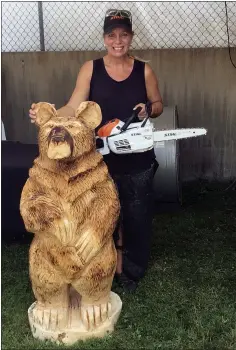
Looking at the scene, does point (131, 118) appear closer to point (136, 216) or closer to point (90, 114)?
point (90, 114)

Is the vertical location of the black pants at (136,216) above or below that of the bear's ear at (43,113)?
below

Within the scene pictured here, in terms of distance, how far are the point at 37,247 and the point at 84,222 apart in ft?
1.04

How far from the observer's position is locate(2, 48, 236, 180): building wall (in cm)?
561

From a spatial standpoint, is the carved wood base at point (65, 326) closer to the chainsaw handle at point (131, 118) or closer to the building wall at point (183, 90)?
the chainsaw handle at point (131, 118)

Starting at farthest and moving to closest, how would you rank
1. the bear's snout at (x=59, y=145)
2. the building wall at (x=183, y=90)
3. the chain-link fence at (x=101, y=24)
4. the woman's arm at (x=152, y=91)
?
1. the building wall at (x=183, y=90)
2. the chain-link fence at (x=101, y=24)
3. the woman's arm at (x=152, y=91)
4. the bear's snout at (x=59, y=145)

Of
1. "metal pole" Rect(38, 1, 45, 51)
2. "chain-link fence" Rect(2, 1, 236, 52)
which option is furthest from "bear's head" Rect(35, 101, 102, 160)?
"metal pole" Rect(38, 1, 45, 51)

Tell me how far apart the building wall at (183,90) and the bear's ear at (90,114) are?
3206mm

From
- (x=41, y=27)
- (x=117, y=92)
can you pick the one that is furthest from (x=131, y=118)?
(x=41, y=27)

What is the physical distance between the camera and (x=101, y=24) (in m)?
5.52

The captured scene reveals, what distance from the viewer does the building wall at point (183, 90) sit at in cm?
561

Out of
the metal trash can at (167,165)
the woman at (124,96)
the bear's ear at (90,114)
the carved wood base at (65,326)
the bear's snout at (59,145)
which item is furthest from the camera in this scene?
the metal trash can at (167,165)

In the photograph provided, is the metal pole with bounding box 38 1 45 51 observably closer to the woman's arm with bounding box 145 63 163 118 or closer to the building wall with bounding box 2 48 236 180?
the building wall with bounding box 2 48 236 180

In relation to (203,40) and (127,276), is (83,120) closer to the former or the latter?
(127,276)

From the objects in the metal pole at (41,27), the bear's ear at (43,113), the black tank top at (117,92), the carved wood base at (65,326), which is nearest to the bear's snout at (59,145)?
the bear's ear at (43,113)
